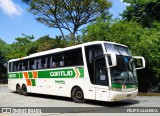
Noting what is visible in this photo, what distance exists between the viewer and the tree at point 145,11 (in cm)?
2898

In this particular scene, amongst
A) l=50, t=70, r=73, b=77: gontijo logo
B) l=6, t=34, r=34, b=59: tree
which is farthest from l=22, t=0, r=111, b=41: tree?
l=50, t=70, r=73, b=77: gontijo logo

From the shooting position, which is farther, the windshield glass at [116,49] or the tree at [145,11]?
the tree at [145,11]

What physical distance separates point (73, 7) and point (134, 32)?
59.2ft

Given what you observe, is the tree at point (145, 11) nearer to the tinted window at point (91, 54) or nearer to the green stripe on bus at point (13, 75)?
the green stripe on bus at point (13, 75)

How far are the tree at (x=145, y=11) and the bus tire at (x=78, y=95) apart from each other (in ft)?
50.5

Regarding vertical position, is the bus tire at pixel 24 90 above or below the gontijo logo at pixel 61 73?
below

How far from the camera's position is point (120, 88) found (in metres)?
13.5

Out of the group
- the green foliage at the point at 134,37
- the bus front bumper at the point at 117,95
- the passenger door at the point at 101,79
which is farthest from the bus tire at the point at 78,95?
the green foliage at the point at 134,37

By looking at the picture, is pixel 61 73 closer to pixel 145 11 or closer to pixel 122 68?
pixel 122 68

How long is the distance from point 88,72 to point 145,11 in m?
17.4

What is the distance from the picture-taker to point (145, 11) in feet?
97.8

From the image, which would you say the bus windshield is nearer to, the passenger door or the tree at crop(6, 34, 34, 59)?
the passenger door

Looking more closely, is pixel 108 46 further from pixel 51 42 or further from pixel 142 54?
pixel 51 42

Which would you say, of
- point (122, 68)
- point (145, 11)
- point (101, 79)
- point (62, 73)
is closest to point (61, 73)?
point (62, 73)
